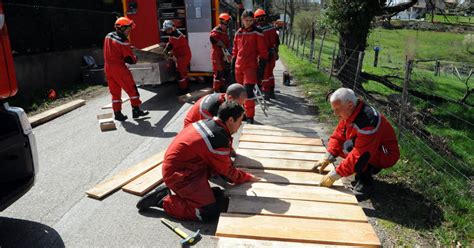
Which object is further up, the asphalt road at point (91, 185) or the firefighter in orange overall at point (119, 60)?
the firefighter in orange overall at point (119, 60)

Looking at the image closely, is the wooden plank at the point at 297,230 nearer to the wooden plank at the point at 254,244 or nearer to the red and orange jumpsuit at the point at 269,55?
the wooden plank at the point at 254,244

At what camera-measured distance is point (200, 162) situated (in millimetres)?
3279

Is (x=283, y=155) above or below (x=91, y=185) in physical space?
above

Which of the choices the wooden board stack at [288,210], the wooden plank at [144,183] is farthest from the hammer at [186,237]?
the wooden plank at [144,183]

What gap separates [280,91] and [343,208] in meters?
6.91

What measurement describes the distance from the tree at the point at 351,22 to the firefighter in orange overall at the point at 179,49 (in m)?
4.44

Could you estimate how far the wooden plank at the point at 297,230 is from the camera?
2.77 m

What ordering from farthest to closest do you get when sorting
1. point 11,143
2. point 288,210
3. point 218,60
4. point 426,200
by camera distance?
point 218,60 → point 426,200 → point 288,210 → point 11,143

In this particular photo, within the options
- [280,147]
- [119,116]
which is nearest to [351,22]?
[280,147]

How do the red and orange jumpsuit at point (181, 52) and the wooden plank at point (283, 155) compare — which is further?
the red and orange jumpsuit at point (181, 52)

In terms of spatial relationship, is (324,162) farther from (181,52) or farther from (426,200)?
(181,52)

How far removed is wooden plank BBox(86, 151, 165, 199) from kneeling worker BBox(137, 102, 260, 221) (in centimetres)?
95

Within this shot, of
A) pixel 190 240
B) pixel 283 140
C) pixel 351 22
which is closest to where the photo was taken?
pixel 190 240

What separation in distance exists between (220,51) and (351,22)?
4001 millimetres
